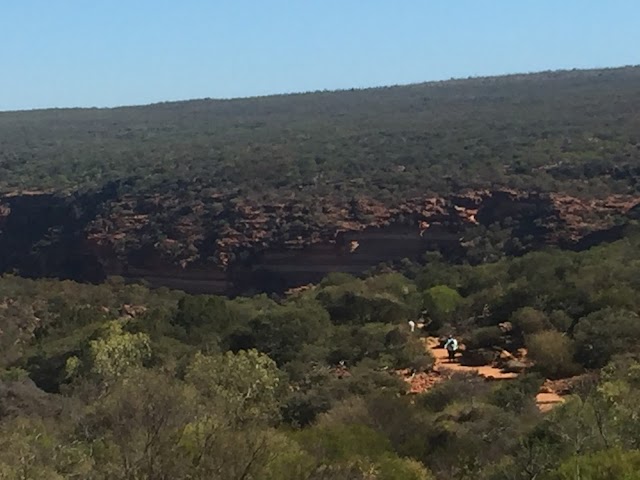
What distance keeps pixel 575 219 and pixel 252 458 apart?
109 ft

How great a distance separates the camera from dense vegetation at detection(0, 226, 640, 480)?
9992 mm

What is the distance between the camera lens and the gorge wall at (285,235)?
41469mm

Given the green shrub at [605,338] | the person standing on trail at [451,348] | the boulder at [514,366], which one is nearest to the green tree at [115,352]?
the person standing on trail at [451,348]

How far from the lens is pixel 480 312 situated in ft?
83.4

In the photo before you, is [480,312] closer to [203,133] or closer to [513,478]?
[513,478]

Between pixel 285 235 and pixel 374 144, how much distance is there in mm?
14913

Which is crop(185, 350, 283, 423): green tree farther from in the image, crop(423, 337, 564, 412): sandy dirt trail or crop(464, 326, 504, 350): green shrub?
crop(464, 326, 504, 350): green shrub

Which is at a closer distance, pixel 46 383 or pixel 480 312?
pixel 46 383

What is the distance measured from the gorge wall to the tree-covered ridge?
1573 mm

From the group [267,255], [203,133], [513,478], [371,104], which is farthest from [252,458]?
[371,104]

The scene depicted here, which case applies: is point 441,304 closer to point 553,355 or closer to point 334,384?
point 553,355

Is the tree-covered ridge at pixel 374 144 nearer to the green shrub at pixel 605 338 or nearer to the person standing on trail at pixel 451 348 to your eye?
the person standing on trail at pixel 451 348

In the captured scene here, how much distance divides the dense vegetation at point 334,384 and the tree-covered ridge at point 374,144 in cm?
1477

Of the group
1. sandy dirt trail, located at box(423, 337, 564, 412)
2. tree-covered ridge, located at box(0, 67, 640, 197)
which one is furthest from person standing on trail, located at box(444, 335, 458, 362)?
tree-covered ridge, located at box(0, 67, 640, 197)
